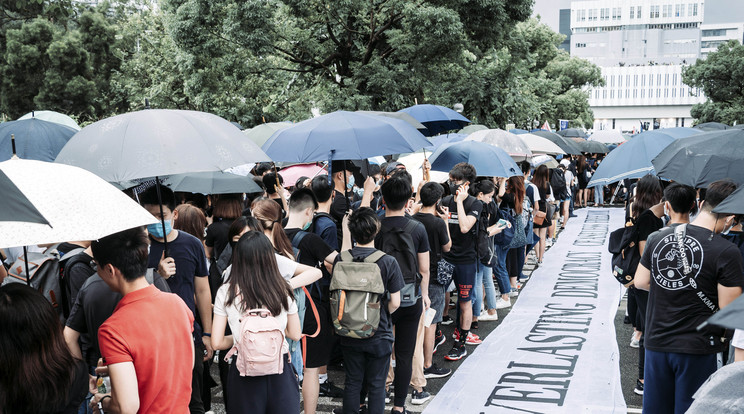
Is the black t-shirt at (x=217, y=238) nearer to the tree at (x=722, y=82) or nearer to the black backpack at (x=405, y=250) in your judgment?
the black backpack at (x=405, y=250)

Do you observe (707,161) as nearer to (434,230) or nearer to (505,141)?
(434,230)

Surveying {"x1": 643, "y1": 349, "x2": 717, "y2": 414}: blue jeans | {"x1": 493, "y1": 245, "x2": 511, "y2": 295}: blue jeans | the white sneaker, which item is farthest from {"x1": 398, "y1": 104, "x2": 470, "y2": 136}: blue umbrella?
{"x1": 643, "y1": 349, "x2": 717, "y2": 414}: blue jeans

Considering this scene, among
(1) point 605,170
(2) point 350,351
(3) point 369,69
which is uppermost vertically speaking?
(3) point 369,69

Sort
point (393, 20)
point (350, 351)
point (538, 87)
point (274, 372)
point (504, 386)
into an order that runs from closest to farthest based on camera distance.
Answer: point (274, 372)
point (350, 351)
point (504, 386)
point (393, 20)
point (538, 87)

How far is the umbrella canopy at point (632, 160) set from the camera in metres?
6.14

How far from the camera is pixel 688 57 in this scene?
140 metres

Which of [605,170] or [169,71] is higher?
[169,71]

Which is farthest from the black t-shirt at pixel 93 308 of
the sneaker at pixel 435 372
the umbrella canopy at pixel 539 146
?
the umbrella canopy at pixel 539 146

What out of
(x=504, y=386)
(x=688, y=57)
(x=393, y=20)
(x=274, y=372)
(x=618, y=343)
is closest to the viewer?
(x=274, y=372)

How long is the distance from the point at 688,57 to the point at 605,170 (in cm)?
15187

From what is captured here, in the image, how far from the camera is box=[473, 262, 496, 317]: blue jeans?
306 inches

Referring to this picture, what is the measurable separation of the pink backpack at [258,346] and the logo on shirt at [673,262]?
235 centimetres

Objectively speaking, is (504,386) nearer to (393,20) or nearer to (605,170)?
(605,170)

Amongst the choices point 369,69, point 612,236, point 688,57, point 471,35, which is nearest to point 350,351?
point 612,236
